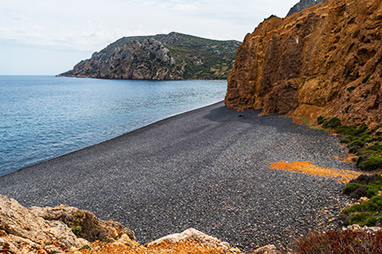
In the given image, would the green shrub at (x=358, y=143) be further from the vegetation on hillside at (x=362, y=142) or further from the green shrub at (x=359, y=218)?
the green shrub at (x=359, y=218)

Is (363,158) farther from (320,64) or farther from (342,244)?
(320,64)

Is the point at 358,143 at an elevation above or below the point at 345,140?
above

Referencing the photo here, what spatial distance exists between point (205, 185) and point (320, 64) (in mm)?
29305

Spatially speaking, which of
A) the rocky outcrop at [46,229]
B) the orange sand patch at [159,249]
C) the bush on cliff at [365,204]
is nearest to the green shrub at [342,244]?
the orange sand patch at [159,249]

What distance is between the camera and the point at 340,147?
21453 millimetres

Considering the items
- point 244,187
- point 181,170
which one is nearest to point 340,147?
point 244,187

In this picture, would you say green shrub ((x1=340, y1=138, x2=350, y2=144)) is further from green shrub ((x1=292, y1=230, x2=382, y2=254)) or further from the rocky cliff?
green shrub ((x1=292, y1=230, x2=382, y2=254))

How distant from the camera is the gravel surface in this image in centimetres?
1202

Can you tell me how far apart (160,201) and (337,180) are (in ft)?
42.1

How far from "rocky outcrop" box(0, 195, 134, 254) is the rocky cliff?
27.2 m

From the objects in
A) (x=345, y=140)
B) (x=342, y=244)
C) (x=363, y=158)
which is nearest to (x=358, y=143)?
(x=345, y=140)

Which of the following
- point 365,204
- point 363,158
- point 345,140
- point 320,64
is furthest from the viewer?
point 320,64

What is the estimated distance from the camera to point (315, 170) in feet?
56.9

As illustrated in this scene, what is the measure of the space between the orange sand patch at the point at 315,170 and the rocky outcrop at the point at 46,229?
1499 cm
